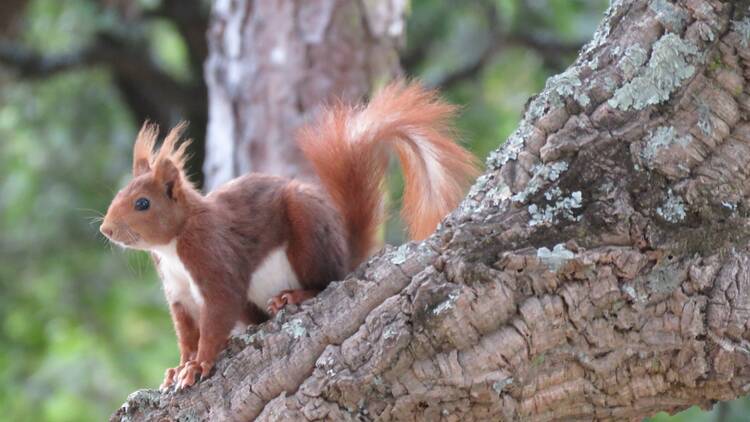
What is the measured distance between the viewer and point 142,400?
7.83ft

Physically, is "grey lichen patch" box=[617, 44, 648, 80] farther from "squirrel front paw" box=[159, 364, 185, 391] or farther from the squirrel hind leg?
"squirrel front paw" box=[159, 364, 185, 391]

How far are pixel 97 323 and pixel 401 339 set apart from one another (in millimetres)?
5043

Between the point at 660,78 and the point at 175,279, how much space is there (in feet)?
4.11

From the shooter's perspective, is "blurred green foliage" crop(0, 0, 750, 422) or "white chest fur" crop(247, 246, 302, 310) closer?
"white chest fur" crop(247, 246, 302, 310)

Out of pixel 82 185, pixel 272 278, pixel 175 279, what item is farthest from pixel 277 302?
pixel 82 185

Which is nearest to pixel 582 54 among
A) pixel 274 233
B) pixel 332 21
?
pixel 274 233

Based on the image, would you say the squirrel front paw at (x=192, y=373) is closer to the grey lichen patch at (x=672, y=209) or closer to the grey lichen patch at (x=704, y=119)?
the grey lichen patch at (x=672, y=209)

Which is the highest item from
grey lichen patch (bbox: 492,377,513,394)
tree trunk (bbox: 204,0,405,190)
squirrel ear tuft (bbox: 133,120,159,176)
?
tree trunk (bbox: 204,0,405,190)

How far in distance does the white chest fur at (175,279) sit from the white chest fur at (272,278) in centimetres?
14

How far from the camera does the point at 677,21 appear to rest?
2148 mm

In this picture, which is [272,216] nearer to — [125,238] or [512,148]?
[125,238]

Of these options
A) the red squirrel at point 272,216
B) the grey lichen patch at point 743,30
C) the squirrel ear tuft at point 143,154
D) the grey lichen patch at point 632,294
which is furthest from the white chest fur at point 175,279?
the grey lichen patch at point 743,30

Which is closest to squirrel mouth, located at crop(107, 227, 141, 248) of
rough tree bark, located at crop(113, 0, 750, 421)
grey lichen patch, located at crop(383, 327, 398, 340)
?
rough tree bark, located at crop(113, 0, 750, 421)

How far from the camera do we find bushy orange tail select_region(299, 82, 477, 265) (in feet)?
8.99
